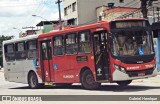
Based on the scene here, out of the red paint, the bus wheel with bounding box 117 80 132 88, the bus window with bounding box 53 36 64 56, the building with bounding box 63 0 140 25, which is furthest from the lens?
the building with bounding box 63 0 140 25

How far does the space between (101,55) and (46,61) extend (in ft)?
16.9

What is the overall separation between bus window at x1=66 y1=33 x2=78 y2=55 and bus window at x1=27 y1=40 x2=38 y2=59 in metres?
3.47

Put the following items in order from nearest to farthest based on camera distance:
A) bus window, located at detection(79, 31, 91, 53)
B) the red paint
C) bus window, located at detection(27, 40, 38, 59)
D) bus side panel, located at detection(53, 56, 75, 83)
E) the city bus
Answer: the city bus → the red paint → bus window, located at detection(79, 31, 91, 53) → bus side panel, located at detection(53, 56, 75, 83) → bus window, located at detection(27, 40, 38, 59)

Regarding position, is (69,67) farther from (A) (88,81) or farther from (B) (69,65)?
(A) (88,81)

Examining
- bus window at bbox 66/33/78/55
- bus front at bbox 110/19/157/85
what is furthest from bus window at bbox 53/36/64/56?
bus front at bbox 110/19/157/85

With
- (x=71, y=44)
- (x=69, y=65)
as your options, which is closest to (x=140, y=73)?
(x=71, y=44)

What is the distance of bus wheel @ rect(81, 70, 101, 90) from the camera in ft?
60.2

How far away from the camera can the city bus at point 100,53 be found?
16.8m

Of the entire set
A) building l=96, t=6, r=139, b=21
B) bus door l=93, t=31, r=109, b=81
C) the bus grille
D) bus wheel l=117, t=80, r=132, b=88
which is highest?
building l=96, t=6, r=139, b=21

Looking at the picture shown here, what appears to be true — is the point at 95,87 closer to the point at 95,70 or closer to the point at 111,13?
the point at 95,70

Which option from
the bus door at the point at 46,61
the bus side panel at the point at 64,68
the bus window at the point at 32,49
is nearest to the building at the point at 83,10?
the bus window at the point at 32,49

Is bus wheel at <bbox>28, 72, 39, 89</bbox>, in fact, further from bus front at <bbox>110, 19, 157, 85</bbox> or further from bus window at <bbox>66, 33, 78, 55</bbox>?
bus front at <bbox>110, 19, 157, 85</bbox>

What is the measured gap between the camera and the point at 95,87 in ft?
60.3

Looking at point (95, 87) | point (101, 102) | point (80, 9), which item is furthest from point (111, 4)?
point (101, 102)
